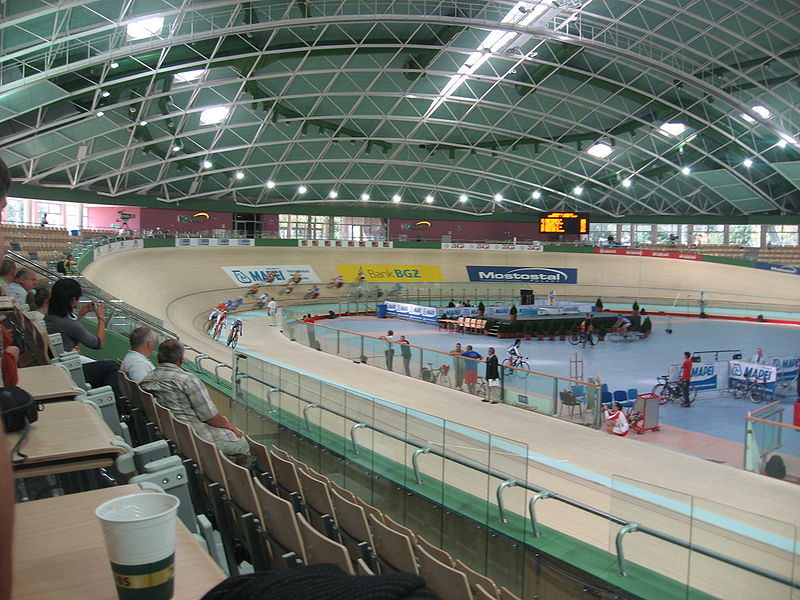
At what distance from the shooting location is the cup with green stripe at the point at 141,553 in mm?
1263

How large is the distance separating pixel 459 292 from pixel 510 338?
1350 centimetres

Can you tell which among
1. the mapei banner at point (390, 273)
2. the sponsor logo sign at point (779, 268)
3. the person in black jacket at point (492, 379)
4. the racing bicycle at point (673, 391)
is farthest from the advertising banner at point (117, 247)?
the sponsor logo sign at point (779, 268)

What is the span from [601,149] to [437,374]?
128 ft

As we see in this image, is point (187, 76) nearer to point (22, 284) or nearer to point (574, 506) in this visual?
point (22, 284)

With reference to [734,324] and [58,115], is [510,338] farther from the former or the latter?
[58,115]

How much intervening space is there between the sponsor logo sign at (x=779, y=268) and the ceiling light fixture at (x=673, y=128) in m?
13.4

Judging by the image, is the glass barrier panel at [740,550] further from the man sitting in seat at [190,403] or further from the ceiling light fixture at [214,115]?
the ceiling light fixture at [214,115]

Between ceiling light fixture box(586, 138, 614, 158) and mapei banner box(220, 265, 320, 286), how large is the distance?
2383 cm

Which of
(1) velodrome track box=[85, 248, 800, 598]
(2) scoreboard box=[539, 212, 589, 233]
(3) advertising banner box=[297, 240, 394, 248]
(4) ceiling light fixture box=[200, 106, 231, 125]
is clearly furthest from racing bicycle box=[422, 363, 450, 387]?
Answer: (2) scoreboard box=[539, 212, 589, 233]

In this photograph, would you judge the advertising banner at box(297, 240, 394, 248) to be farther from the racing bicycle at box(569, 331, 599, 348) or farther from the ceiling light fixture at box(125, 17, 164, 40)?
the racing bicycle at box(569, 331, 599, 348)

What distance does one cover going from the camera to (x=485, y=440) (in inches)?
237

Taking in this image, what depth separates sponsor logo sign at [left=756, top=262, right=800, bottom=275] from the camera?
46.6 m

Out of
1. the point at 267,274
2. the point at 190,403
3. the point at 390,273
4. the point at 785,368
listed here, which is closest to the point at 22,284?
the point at 190,403

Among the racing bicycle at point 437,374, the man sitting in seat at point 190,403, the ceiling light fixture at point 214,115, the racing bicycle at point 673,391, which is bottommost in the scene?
the racing bicycle at point 673,391
